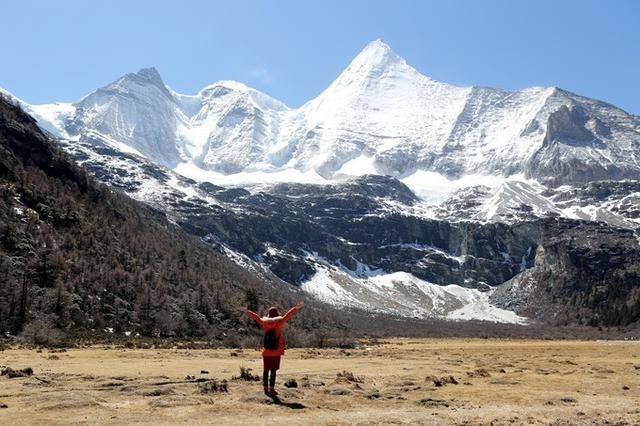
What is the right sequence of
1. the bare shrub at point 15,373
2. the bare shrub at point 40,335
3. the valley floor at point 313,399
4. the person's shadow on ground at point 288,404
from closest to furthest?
the valley floor at point 313,399
the person's shadow on ground at point 288,404
the bare shrub at point 15,373
the bare shrub at point 40,335

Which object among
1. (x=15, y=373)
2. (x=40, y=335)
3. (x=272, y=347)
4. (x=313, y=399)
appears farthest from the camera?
(x=40, y=335)

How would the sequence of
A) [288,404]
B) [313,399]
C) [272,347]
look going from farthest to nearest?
1. [313,399]
2. [272,347]
3. [288,404]

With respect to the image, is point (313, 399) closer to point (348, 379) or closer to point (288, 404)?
point (288, 404)

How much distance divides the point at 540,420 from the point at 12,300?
7271cm

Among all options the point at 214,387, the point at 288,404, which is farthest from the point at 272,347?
the point at 214,387

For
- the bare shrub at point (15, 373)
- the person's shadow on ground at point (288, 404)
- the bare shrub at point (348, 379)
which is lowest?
the person's shadow on ground at point (288, 404)

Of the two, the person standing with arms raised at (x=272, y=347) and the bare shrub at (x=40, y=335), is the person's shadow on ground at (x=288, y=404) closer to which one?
the person standing with arms raised at (x=272, y=347)

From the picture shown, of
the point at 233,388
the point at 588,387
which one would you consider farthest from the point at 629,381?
the point at 233,388

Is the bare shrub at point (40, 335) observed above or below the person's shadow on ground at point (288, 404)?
above

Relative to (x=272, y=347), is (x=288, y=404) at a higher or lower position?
lower

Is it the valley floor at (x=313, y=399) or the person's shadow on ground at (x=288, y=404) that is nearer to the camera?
the valley floor at (x=313, y=399)

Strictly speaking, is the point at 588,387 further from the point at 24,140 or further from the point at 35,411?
the point at 24,140

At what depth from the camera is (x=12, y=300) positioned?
77250mm

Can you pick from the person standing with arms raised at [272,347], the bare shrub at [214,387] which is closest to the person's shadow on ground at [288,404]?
the person standing with arms raised at [272,347]
